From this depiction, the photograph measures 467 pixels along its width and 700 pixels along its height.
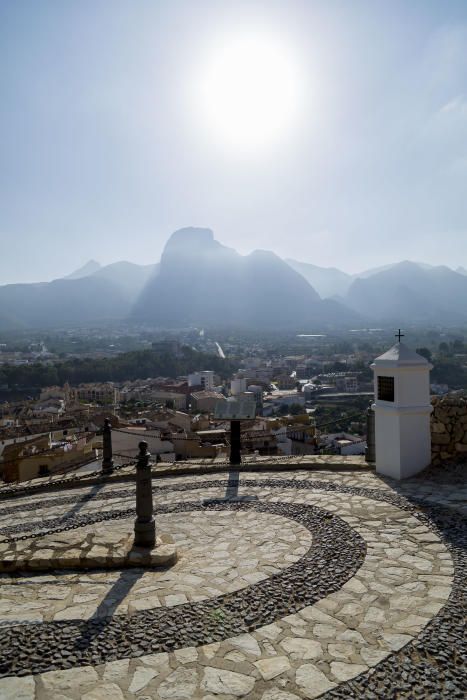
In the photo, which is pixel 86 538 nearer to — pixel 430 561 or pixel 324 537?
Answer: pixel 324 537

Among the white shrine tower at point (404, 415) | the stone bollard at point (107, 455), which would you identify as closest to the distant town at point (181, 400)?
the stone bollard at point (107, 455)

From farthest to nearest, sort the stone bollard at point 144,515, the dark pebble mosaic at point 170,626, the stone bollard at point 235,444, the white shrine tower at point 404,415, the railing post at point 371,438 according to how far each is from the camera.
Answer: the stone bollard at point 235,444, the railing post at point 371,438, the white shrine tower at point 404,415, the stone bollard at point 144,515, the dark pebble mosaic at point 170,626

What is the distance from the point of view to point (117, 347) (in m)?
A: 142

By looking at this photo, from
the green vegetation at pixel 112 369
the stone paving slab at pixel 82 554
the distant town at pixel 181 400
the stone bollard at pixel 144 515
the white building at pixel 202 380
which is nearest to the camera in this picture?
the stone paving slab at pixel 82 554

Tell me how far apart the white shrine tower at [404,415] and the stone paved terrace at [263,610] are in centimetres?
93

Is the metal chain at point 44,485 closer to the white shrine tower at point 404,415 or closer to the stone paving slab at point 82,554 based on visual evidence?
the stone paving slab at point 82,554

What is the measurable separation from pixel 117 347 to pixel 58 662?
143 m

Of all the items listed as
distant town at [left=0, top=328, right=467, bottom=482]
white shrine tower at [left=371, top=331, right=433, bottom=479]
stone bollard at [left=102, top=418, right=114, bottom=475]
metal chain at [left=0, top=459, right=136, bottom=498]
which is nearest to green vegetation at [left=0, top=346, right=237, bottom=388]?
distant town at [left=0, top=328, right=467, bottom=482]

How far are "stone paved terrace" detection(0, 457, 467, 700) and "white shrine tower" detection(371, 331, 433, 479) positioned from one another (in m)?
0.93

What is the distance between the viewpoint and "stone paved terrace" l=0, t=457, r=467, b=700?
9.37ft

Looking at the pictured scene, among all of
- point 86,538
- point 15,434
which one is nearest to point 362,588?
point 86,538

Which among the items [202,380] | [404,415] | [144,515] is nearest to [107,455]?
[144,515]

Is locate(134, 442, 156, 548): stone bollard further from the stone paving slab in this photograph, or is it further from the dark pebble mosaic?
the dark pebble mosaic

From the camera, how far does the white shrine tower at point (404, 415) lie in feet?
23.7
